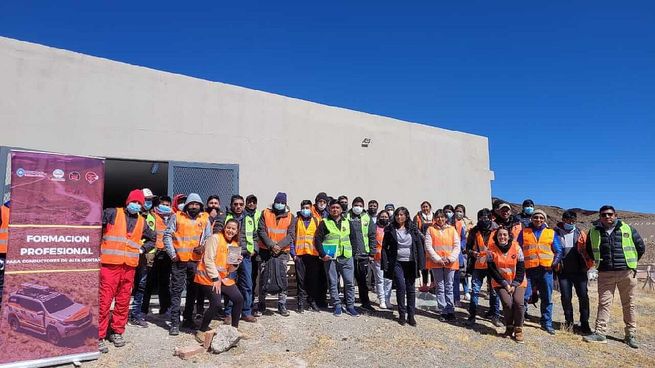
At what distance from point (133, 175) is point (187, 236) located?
18.6 ft

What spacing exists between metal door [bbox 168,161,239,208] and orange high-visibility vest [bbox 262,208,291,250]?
6.79 ft

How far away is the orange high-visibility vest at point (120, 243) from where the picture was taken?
537 cm

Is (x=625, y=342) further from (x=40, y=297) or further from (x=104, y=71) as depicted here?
(x=104, y=71)

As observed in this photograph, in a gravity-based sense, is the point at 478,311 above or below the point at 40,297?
below

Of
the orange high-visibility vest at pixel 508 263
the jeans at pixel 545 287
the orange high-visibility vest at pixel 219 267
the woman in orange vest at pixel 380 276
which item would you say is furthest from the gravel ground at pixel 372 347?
the orange high-visibility vest at pixel 508 263

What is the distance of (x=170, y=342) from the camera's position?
5.69 m

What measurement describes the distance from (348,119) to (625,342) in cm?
728

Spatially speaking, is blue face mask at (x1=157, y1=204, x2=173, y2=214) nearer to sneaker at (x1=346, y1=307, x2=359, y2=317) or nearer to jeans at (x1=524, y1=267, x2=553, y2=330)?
sneaker at (x1=346, y1=307, x2=359, y2=317)

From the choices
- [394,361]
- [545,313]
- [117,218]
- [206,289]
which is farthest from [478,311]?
[117,218]

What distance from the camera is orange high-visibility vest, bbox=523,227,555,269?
7.29 meters

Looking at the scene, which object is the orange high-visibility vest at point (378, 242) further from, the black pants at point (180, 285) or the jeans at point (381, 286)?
the black pants at point (180, 285)

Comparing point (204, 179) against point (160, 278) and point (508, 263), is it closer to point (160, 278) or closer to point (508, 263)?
point (160, 278)

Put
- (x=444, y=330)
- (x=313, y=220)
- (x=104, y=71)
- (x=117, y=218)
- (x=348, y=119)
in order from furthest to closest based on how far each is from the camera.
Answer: (x=348, y=119) → (x=104, y=71) → (x=313, y=220) → (x=444, y=330) → (x=117, y=218)

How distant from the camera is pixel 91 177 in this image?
206 inches
